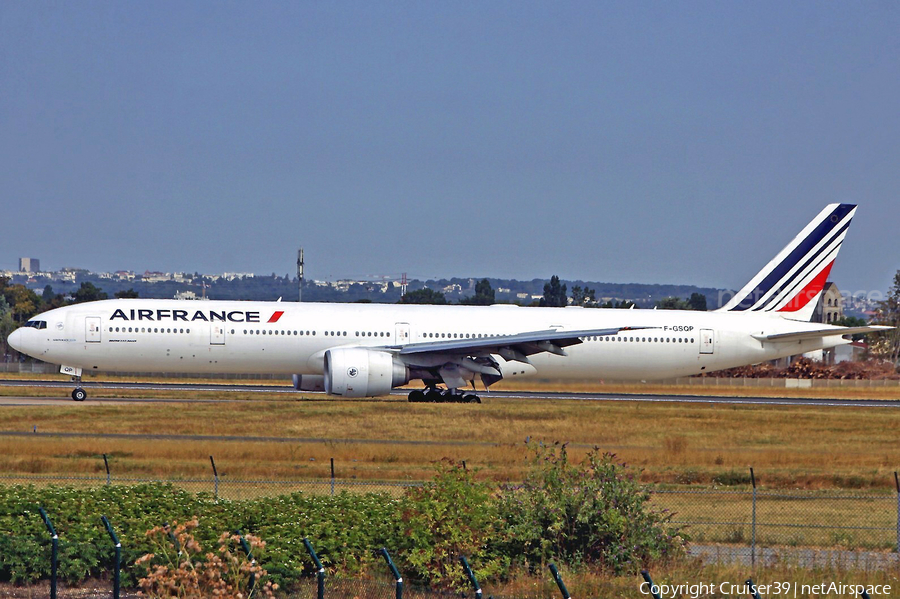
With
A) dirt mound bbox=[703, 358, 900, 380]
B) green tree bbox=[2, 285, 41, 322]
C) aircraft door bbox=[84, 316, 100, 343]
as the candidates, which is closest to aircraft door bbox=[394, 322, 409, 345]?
aircraft door bbox=[84, 316, 100, 343]

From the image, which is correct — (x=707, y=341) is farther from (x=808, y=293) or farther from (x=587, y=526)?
(x=587, y=526)

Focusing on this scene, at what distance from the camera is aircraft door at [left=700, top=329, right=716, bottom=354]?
48.2m

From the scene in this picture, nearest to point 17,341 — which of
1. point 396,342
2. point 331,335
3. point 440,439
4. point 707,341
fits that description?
point 331,335

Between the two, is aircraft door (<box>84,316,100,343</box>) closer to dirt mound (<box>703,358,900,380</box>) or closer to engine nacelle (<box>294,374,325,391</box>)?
engine nacelle (<box>294,374,325,391</box>)

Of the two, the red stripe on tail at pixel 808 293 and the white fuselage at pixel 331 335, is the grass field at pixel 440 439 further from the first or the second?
the red stripe on tail at pixel 808 293

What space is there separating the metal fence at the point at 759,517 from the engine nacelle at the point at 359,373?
14.9m

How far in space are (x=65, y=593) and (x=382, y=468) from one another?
12.6 meters

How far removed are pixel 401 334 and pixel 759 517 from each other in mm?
23849

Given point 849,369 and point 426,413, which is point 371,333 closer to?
point 426,413

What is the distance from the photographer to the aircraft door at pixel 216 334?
42.5 metres

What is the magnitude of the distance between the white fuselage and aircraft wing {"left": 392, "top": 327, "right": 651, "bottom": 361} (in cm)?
195

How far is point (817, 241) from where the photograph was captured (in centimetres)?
5222

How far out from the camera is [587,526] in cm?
1570

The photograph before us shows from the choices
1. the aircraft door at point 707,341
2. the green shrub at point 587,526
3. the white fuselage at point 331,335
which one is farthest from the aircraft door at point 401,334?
the green shrub at point 587,526
